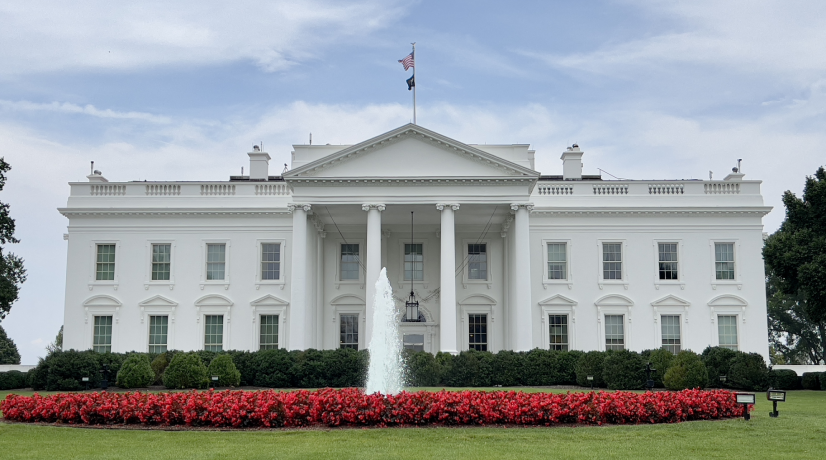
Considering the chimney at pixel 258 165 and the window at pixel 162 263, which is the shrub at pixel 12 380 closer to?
the window at pixel 162 263

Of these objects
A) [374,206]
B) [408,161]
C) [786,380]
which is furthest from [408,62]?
[786,380]

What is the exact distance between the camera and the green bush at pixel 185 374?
28.1m

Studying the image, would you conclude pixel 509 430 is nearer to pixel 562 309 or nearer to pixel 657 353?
pixel 657 353

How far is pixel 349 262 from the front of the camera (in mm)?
37844

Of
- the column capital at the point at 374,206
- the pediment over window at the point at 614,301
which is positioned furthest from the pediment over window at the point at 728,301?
the column capital at the point at 374,206

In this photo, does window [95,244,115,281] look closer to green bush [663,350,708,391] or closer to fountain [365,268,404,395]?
fountain [365,268,404,395]

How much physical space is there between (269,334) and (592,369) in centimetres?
1439

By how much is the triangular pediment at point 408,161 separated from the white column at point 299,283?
1.49 meters

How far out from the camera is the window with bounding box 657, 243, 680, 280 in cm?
3625

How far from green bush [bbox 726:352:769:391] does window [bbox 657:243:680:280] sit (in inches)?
339

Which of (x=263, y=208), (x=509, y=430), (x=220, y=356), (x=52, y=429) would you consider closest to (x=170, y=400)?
(x=52, y=429)

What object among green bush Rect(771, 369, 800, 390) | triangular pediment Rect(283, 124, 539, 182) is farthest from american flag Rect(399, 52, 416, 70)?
green bush Rect(771, 369, 800, 390)

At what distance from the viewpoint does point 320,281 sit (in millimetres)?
36969

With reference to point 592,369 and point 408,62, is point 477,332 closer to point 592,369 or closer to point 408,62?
point 592,369
